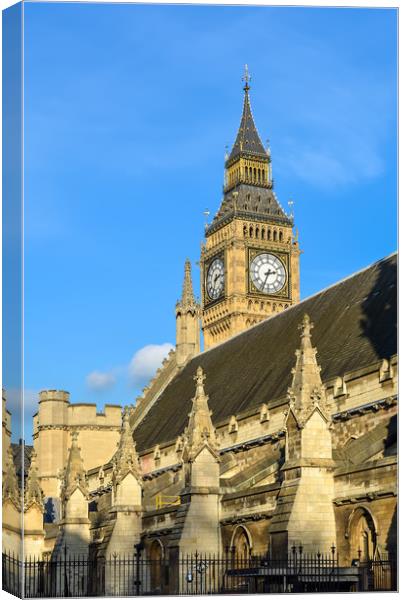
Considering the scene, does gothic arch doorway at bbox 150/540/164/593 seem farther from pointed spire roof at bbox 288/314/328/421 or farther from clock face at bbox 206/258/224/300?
clock face at bbox 206/258/224/300

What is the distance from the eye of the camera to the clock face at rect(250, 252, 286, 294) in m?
94.1

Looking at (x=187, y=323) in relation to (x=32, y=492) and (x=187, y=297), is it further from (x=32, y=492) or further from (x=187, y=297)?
(x=32, y=492)

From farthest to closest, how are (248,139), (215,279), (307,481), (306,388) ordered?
(248,139) < (215,279) < (306,388) < (307,481)

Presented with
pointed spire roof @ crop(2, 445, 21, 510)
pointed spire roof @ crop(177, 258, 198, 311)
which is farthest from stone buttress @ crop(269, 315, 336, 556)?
pointed spire roof @ crop(177, 258, 198, 311)

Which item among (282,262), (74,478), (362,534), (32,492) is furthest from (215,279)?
(362,534)

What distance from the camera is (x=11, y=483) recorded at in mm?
27844

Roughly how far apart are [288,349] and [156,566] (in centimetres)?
1301

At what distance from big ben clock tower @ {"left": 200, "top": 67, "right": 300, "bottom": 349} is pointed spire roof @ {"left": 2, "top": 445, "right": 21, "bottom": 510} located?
63716 millimetres

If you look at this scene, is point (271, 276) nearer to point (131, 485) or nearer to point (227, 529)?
point (131, 485)

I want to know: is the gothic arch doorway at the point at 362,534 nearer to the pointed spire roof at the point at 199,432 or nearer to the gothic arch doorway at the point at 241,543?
the gothic arch doorway at the point at 241,543

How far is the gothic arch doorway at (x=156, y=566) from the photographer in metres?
40.1

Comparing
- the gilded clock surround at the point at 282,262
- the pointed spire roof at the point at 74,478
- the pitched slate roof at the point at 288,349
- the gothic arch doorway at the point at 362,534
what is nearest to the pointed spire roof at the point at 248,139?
the gilded clock surround at the point at 282,262

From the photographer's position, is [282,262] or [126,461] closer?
[126,461]
